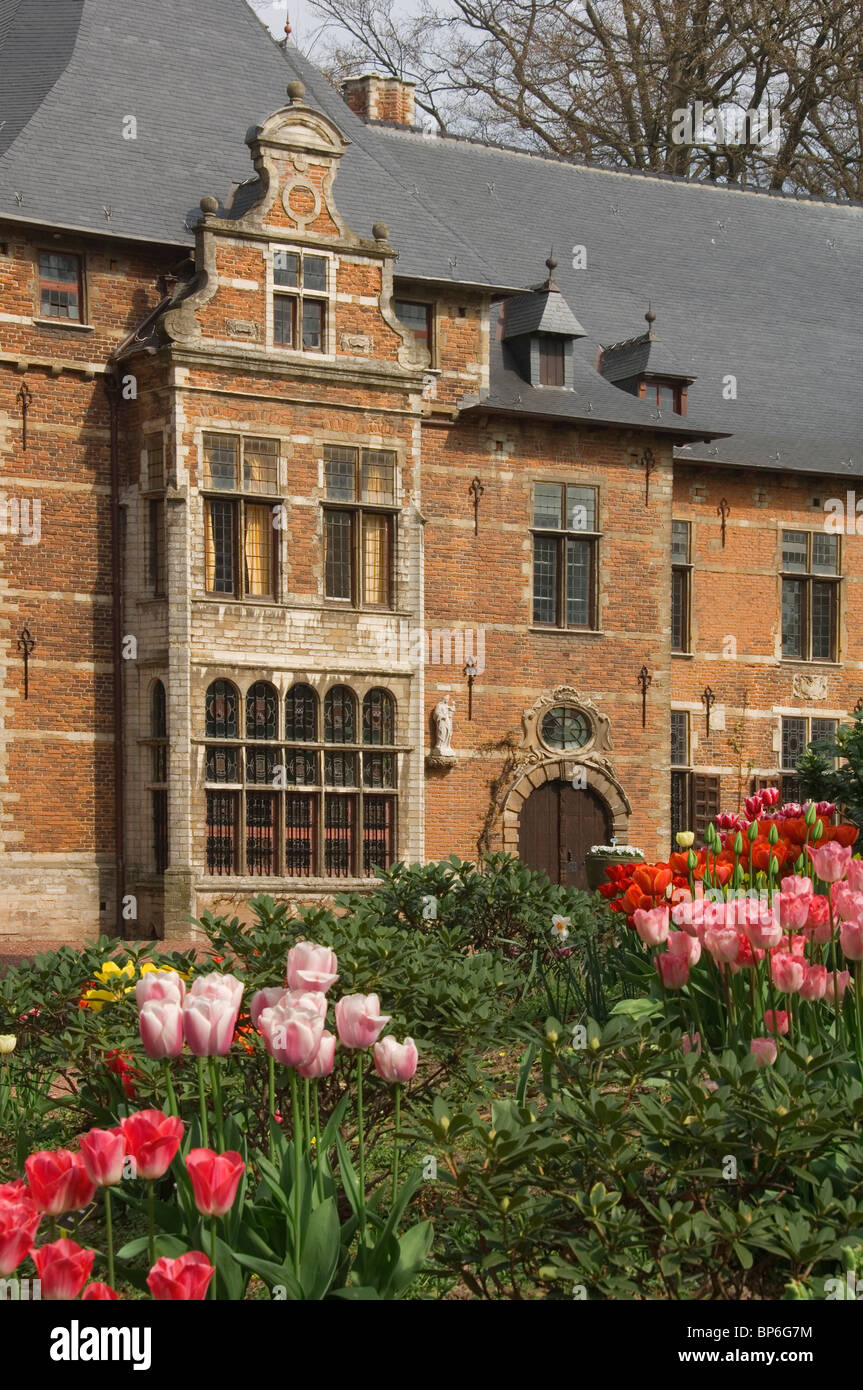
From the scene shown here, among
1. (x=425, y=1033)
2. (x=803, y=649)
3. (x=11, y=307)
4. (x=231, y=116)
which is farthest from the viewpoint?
(x=803, y=649)

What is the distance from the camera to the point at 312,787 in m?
21.1

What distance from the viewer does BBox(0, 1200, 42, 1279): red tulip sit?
3.98 metres

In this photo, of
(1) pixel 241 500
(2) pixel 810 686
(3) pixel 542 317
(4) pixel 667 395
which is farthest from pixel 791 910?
(2) pixel 810 686

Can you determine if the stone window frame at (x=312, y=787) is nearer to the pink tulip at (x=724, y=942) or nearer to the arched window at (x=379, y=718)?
the arched window at (x=379, y=718)

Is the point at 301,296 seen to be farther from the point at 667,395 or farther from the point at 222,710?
the point at 667,395

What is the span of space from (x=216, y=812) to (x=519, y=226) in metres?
10.6

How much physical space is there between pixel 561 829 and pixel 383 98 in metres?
11.4

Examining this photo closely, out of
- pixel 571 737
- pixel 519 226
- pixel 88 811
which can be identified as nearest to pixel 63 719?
pixel 88 811

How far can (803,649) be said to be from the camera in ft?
87.2

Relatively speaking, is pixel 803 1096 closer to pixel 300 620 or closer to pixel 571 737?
pixel 300 620

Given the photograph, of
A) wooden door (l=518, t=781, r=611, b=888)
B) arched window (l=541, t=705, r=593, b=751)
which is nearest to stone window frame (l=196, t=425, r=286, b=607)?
arched window (l=541, t=705, r=593, b=751)

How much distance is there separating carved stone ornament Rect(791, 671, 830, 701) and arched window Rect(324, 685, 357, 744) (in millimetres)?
7639

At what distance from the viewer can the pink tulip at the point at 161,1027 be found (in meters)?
4.82

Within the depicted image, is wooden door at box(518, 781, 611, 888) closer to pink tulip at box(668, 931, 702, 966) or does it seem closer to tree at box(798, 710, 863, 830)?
tree at box(798, 710, 863, 830)
